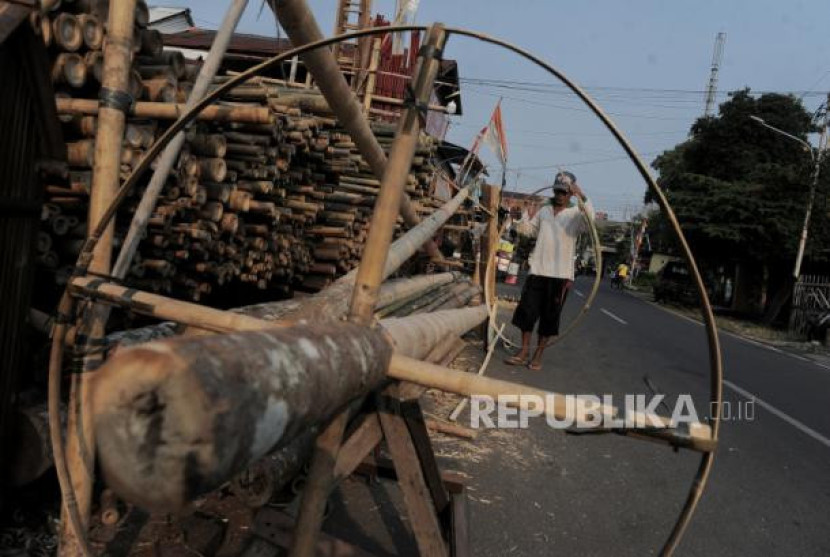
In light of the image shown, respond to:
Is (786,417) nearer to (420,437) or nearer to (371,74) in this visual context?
(420,437)

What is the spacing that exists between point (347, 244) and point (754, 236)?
25.2 m

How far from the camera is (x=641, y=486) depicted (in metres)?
4.15

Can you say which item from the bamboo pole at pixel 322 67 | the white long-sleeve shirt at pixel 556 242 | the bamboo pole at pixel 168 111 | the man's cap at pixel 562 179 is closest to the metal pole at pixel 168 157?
the bamboo pole at pixel 168 111

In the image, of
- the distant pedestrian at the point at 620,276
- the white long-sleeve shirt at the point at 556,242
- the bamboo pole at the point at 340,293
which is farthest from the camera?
the distant pedestrian at the point at 620,276

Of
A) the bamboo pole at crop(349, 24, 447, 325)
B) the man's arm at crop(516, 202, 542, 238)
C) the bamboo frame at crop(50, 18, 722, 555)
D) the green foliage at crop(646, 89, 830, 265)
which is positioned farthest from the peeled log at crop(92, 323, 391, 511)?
the green foliage at crop(646, 89, 830, 265)

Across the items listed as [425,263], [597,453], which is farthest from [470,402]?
[425,263]

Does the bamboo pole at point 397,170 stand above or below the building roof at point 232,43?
below

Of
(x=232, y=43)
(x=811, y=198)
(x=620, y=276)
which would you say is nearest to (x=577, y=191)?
(x=232, y=43)

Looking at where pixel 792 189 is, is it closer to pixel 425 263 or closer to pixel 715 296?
pixel 715 296

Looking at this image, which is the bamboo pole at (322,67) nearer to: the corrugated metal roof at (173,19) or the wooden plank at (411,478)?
the wooden plank at (411,478)

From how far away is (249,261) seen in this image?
15.2 feet

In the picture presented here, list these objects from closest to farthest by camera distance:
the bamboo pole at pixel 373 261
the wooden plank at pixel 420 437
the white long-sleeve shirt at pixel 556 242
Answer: the bamboo pole at pixel 373 261
the wooden plank at pixel 420 437
the white long-sleeve shirt at pixel 556 242

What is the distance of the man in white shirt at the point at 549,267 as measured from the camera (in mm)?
7020

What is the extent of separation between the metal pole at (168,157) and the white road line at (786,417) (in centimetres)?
615
